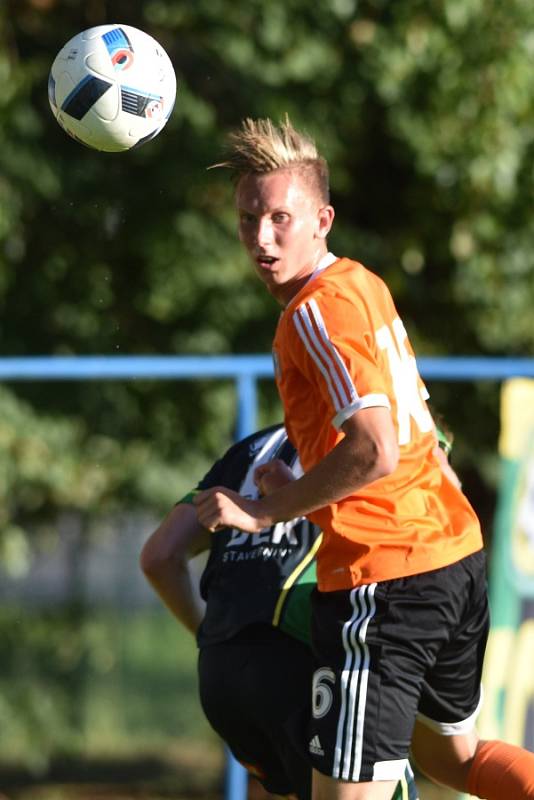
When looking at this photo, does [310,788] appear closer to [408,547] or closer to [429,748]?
[429,748]

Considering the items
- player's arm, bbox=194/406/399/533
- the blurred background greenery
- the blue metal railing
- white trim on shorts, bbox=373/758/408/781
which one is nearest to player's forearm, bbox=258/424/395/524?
player's arm, bbox=194/406/399/533

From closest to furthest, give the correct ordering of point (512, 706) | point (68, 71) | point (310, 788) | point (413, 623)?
1. point (413, 623)
2. point (310, 788)
3. point (68, 71)
4. point (512, 706)

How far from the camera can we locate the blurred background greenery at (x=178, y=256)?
7.19m

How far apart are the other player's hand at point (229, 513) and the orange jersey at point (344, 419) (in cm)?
18

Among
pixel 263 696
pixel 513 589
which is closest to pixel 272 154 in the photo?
pixel 263 696

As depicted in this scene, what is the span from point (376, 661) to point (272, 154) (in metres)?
1.27

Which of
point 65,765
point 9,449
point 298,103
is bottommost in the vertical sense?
point 65,765

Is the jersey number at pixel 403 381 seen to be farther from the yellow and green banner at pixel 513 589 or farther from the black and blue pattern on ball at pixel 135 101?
the yellow and green banner at pixel 513 589

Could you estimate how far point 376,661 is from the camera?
3.29 meters

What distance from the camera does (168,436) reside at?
7734 millimetres

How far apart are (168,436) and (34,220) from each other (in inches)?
54.8

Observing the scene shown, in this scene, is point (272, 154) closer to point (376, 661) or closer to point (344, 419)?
point (344, 419)

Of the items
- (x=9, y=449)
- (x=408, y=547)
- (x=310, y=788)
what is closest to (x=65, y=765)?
(x=9, y=449)

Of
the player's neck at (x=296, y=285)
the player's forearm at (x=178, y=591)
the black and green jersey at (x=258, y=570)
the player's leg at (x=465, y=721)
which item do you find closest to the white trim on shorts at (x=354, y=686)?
the player's leg at (x=465, y=721)
